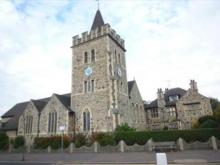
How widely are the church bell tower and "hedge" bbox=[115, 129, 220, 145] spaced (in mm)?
3052

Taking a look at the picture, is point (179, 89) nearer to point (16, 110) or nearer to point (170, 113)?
point (170, 113)

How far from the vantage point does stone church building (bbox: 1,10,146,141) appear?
3050cm

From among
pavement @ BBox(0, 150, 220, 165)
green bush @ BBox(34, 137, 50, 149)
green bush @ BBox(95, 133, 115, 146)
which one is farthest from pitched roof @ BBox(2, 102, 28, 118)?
pavement @ BBox(0, 150, 220, 165)

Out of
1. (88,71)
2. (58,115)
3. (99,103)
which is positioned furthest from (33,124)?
(88,71)

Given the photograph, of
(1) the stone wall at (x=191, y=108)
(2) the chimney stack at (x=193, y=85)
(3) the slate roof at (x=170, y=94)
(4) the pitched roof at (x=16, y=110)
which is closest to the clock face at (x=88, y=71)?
(3) the slate roof at (x=170, y=94)

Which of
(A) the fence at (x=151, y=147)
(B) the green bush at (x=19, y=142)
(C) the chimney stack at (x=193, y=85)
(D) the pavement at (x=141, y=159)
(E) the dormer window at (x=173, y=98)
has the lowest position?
(D) the pavement at (x=141, y=159)

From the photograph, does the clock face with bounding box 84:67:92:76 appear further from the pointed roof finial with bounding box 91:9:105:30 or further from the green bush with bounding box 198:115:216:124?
the green bush with bounding box 198:115:216:124

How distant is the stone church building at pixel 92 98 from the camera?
30500mm

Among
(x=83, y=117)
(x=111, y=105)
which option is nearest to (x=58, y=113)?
(x=83, y=117)

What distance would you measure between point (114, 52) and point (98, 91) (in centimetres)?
764

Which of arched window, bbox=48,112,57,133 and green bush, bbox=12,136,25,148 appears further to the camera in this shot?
green bush, bbox=12,136,25,148

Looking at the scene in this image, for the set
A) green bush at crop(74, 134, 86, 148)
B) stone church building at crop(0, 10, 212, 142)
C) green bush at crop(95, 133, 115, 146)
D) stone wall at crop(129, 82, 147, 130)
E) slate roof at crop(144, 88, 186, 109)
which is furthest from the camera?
slate roof at crop(144, 88, 186, 109)

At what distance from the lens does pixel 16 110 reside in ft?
157

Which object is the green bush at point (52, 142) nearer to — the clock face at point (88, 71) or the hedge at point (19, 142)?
the hedge at point (19, 142)
